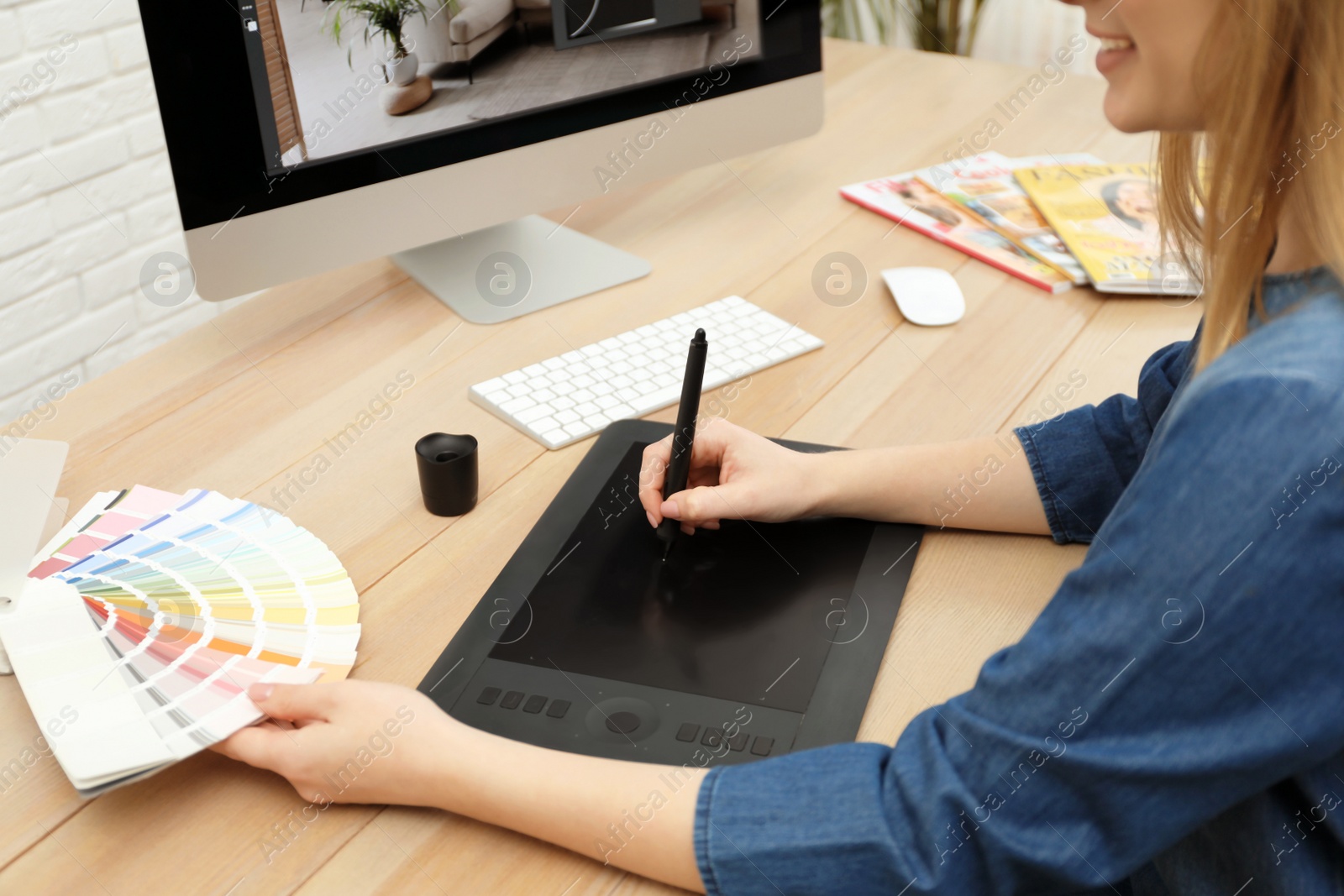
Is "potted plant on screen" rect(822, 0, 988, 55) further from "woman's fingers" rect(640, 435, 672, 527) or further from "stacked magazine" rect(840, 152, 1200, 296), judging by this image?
"woman's fingers" rect(640, 435, 672, 527)

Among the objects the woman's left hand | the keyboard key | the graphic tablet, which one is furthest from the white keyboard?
the woman's left hand

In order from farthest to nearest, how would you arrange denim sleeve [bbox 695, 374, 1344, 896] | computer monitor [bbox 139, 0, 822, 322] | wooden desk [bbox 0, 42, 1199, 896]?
computer monitor [bbox 139, 0, 822, 322], wooden desk [bbox 0, 42, 1199, 896], denim sleeve [bbox 695, 374, 1344, 896]

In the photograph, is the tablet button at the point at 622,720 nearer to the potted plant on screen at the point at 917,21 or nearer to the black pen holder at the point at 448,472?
the black pen holder at the point at 448,472

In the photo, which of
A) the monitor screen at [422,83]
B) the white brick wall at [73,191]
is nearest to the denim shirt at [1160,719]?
the monitor screen at [422,83]

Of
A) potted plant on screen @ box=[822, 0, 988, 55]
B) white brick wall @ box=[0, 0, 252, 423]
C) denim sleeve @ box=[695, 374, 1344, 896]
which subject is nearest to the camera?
denim sleeve @ box=[695, 374, 1344, 896]

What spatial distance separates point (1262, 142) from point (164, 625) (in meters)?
0.68

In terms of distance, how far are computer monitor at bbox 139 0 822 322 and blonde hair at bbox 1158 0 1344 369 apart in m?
0.66

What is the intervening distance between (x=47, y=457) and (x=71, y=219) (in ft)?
4.45

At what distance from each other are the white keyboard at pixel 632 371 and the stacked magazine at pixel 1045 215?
0.97ft

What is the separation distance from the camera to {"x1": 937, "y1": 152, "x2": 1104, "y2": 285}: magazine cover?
1189mm

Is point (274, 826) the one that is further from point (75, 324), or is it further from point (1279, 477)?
point (75, 324)

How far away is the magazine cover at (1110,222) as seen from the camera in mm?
1123

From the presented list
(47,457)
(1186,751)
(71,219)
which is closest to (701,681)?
(1186,751)

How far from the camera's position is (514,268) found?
1177 millimetres
